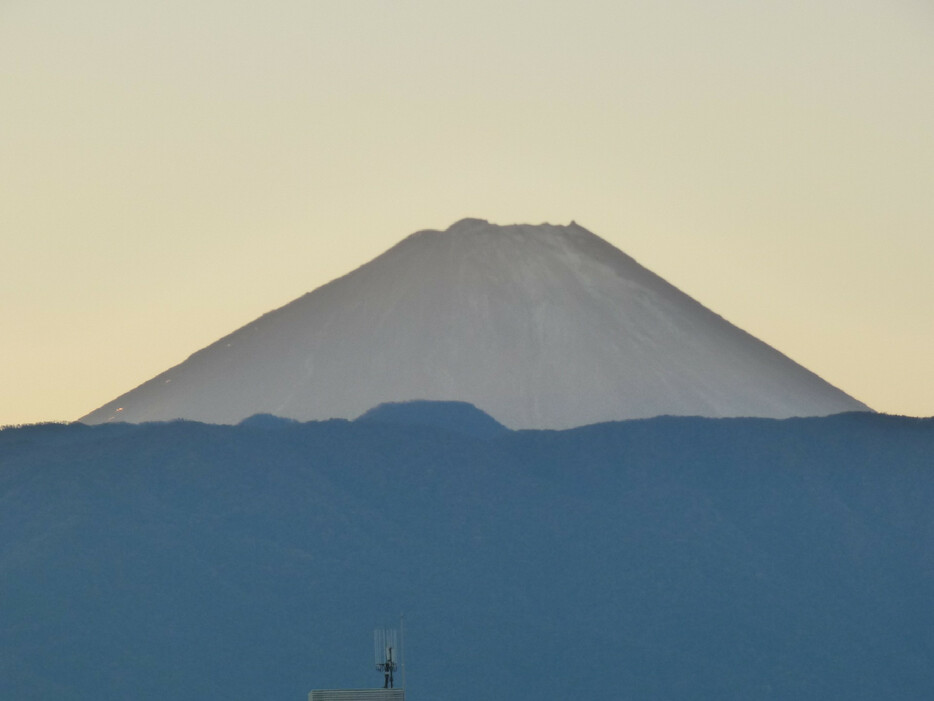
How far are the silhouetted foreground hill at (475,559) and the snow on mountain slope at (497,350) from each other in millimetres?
5722

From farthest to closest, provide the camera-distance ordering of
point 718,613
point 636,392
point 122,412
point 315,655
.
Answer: point 122,412
point 636,392
point 718,613
point 315,655

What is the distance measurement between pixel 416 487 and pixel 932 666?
70.1ft

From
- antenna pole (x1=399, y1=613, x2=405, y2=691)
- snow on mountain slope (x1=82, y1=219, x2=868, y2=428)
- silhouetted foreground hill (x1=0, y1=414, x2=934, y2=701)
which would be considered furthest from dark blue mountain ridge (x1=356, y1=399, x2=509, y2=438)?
antenna pole (x1=399, y1=613, x2=405, y2=691)

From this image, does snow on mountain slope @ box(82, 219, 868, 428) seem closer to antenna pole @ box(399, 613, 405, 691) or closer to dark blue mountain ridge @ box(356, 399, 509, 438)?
dark blue mountain ridge @ box(356, 399, 509, 438)

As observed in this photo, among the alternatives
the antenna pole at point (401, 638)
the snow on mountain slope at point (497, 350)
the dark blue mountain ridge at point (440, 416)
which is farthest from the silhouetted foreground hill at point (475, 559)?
the snow on mountain slope at point (497, 350)

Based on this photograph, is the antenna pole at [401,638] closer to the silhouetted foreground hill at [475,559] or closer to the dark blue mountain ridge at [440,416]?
the silhouetted foreground hill at [475,559]

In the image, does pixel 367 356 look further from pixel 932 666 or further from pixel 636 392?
pixel 932 666

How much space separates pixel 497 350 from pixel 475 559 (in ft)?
81.6

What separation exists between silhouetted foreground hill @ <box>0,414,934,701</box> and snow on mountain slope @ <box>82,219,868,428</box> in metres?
5.72

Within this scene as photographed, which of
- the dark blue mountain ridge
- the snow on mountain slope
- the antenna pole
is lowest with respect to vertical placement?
the antenna pole

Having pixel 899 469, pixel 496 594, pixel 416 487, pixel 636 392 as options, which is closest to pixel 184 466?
pixel 416 487

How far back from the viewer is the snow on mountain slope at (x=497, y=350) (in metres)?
92.9

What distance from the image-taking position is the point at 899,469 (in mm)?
84312

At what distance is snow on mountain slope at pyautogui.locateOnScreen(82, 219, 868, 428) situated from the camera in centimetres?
9288
